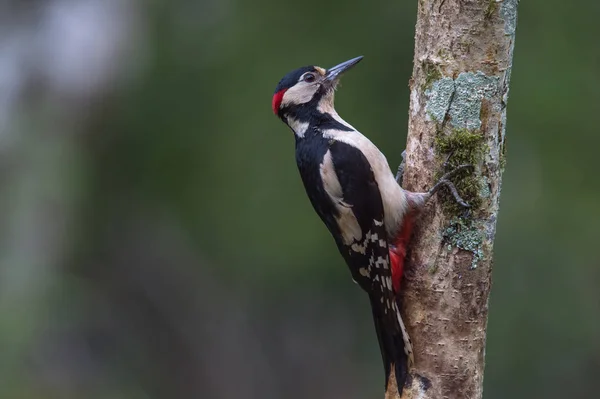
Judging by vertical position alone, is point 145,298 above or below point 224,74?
below

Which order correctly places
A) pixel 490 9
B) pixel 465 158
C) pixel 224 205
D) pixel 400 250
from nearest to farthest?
pixel 490 9 → pixel 465 158 → pixel 400 250 → pixel 224 205

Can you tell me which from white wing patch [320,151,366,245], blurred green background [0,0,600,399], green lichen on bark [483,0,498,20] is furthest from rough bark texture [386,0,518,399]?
blurred green background [0,0,600,399]

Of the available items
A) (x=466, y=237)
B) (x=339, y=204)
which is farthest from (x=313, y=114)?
(x=466, y=237)

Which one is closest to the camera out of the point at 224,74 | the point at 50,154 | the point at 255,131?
the point at 255,131

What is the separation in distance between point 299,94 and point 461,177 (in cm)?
110

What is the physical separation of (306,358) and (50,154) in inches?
152

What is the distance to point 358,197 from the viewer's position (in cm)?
374

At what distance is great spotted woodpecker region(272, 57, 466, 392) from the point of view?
3451mm

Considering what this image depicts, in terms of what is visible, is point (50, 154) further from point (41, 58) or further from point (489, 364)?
point (489, 364)

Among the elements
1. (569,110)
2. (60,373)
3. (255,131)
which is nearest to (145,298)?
(60,373)

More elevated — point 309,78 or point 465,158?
point 309,78

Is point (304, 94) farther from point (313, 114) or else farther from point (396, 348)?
point (396, 348)

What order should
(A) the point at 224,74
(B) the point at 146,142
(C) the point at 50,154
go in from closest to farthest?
1. (A) the point at 224,74
2. (B) the point at 146,142
3. (C) the point at 50,154

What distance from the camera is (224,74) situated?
8117 millimetres
